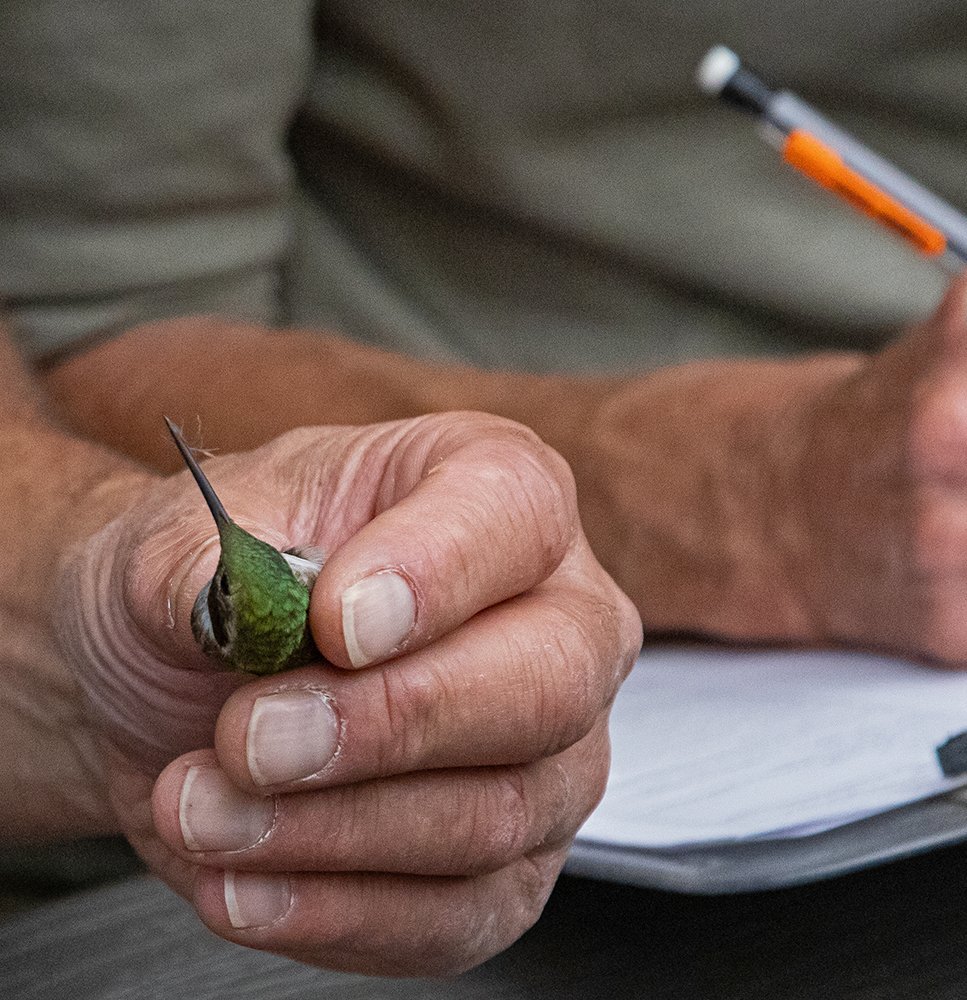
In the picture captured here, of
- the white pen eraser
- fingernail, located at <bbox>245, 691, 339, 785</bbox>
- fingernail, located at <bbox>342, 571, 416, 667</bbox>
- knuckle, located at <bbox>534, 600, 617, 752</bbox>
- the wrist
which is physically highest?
the white pen eraser

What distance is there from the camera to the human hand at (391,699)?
33 cm

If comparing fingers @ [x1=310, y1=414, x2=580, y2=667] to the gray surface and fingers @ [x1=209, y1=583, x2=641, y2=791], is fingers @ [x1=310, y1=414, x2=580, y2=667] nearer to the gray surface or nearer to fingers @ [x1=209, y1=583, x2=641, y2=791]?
fingers @ [x1=209, y1=583, x2=641, y2=791]

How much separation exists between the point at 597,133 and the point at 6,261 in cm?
38

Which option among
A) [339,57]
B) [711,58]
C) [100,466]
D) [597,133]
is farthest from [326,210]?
[100,466]

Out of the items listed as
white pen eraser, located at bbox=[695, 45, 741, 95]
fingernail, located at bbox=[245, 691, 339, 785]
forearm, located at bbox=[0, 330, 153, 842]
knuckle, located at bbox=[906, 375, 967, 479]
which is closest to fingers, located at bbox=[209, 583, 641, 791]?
fingernail, located at bbox=[245, 691, 339, 785]

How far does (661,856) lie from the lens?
0.40 m

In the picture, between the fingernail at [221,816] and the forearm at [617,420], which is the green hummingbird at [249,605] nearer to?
the fingernail at [221,816]

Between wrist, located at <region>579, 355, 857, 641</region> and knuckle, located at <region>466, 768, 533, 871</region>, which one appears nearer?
knuckle, located at <region>466, 768, 533, 871</region>

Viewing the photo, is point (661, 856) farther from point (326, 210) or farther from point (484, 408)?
point (326, 210)

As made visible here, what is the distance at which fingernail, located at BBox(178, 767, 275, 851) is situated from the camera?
13.2 inches

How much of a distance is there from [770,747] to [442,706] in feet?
0.59

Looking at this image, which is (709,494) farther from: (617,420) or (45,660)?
(45,660)

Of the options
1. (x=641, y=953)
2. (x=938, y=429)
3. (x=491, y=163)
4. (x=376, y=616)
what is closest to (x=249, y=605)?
(x=376, y=616)

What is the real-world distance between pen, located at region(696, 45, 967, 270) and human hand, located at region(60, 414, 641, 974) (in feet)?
1.17
